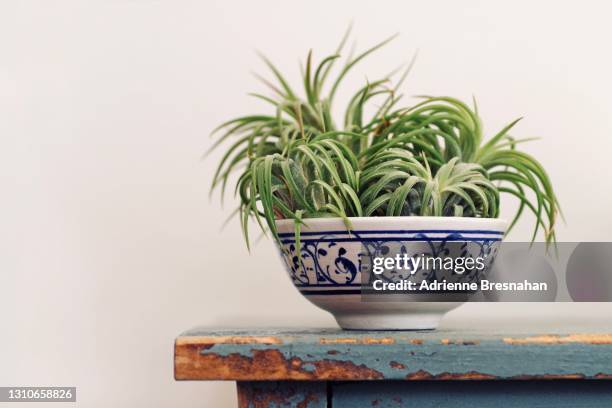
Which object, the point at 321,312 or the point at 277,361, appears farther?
the point at 321,312

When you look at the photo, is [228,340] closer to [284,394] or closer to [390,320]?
[284,394]

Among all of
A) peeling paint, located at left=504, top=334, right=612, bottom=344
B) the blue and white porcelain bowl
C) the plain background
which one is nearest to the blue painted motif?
the blue and white porcelain bowl

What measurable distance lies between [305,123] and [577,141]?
1.51 feet

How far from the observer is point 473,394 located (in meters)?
0.65

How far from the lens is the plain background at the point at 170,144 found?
1140mm

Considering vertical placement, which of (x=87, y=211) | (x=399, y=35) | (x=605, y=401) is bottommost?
(x=605, y=401)

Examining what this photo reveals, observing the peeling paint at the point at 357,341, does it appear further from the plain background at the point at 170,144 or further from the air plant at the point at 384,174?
the plain background at the point at 170,144

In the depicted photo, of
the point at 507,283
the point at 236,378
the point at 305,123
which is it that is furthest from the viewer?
the point at 507,283

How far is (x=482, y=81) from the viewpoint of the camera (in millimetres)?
1158

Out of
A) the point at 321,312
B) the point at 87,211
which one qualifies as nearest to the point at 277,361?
the point at 321,312

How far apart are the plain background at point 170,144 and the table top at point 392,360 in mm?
488

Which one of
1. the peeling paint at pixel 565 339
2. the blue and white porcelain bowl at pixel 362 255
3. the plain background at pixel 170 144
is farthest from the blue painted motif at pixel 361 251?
the plain background at pixel 170 144

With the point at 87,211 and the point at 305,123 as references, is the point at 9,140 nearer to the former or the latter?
the point at 87,211

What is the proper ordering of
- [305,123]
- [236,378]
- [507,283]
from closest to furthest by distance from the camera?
[236,378] → [305,123] → [507,283]
